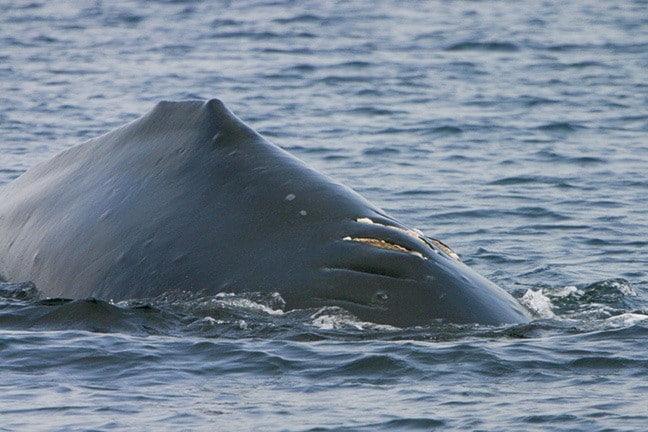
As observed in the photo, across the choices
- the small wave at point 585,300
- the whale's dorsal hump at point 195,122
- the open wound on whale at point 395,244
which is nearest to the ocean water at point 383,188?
the small wave at point 585,300

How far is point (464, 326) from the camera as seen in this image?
8.43 metres

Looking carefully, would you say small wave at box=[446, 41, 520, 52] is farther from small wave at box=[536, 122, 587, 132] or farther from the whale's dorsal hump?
the whale's dorsal hump

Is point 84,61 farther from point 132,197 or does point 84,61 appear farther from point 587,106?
point 132,197

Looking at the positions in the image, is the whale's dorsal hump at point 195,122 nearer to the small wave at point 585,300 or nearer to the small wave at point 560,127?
the small wave at point 585,300

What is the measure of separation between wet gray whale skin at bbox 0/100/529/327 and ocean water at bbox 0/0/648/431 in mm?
141

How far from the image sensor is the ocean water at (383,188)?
8.16 metres

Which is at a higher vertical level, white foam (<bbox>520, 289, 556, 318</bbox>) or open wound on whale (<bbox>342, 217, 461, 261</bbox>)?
open wound on whale (<bbox>342, 217, 461, 261</bbox>)

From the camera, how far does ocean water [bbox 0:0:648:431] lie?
816cm

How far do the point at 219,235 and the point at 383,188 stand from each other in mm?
8970

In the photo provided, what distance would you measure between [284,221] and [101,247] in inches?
49.6

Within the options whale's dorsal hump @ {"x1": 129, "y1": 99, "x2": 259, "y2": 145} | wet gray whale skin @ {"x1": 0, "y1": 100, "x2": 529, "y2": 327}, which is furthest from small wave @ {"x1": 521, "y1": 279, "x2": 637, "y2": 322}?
whale's dorsal hump @ {"x1": 129, "y1": 99, "x2": 259, "y2": 145}

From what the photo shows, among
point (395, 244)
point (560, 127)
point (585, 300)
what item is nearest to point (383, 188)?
point (560, 127)

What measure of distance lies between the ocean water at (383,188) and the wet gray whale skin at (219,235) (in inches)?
5.5

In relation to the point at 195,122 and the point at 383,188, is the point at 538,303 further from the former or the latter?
the point at 383,188
